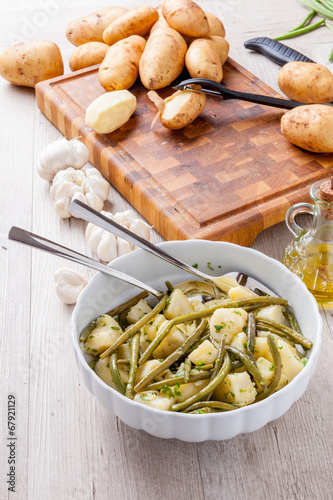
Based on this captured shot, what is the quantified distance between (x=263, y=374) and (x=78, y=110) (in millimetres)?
1316

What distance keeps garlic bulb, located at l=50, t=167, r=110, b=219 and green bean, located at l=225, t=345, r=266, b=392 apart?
77cm

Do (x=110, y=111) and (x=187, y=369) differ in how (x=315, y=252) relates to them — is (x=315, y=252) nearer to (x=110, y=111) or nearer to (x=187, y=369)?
(x=187, y=369)

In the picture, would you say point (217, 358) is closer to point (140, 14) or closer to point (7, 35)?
point (140, 14)

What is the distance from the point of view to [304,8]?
2.81 meters

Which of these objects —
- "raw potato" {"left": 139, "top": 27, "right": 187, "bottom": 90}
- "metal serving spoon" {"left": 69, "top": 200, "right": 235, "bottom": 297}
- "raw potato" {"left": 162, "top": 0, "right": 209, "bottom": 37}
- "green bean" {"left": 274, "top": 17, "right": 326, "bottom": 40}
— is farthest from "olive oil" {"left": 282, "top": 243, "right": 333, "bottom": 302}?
"green bean" {"left": 274, "top": 17, "right": 326, "bottom": 40}

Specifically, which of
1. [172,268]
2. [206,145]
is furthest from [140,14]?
[172,268]

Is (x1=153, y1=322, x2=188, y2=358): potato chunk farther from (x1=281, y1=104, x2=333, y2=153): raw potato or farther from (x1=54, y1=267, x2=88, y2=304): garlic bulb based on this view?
(x1=281, y1=104, x2=333, y2=153): raw potato

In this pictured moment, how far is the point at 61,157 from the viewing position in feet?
6.08

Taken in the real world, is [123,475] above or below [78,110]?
below

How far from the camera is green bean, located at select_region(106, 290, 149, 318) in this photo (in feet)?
4.44

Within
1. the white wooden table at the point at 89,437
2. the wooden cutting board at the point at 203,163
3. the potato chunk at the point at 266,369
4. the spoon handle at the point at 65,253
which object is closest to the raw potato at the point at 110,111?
the wooden cutting board at the point at 203,163

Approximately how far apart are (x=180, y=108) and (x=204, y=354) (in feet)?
3.33

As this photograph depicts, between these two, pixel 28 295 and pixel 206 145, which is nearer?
pixel 28 295

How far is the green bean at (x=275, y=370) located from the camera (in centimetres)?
113
